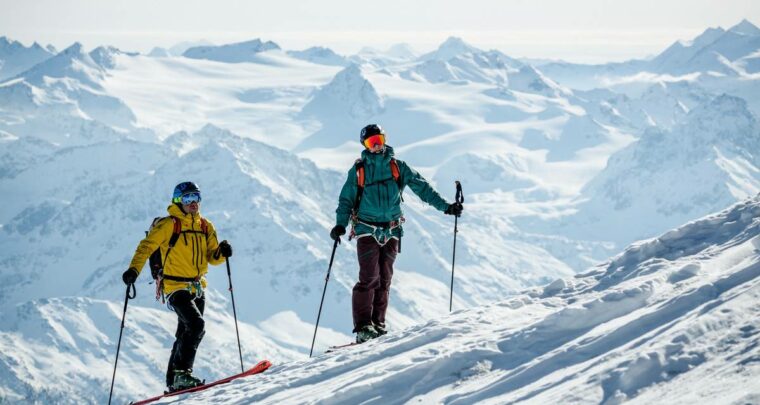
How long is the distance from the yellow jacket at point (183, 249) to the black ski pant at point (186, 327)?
0.15m

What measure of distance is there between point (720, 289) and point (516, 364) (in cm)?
232

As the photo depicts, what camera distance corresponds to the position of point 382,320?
1290cm

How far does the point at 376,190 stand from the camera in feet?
40.1

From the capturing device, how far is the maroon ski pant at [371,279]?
12.2m

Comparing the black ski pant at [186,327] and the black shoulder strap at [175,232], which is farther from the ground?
the black shoulder strap at [175,232]

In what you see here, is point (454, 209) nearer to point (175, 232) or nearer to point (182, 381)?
point (175, 232)

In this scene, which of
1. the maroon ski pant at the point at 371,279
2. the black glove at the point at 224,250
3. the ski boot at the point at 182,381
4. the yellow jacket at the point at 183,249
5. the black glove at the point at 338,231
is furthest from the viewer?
the maroon ski pant at the point at 371,279

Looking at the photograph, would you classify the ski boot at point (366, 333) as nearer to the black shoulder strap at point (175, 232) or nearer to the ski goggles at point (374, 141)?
the ski goggles at point (374, 141)

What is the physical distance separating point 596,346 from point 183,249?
5.53m

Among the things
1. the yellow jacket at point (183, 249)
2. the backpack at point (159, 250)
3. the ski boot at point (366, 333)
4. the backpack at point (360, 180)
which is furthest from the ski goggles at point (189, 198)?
the ski boot at point (366, 333)

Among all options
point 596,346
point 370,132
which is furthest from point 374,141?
point 596,346

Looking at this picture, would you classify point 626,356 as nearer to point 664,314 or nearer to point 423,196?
point 664,314

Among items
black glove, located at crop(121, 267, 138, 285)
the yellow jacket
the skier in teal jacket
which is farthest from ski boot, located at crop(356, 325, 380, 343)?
black glove, located at crop(121, 267, 138, 285)

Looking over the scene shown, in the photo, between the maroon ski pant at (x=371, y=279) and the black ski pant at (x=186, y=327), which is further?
the maroon ski pant at (x=371, y=279)
